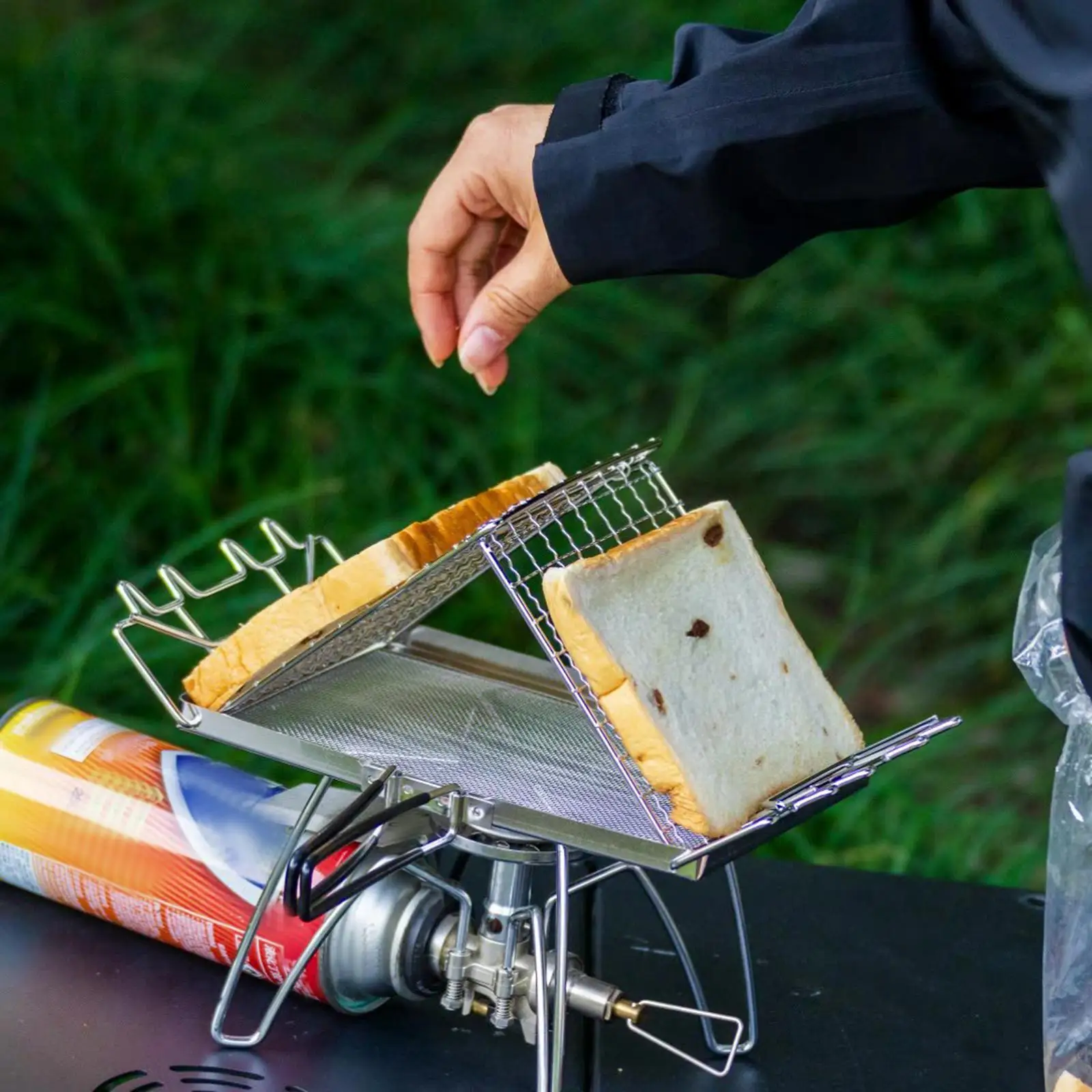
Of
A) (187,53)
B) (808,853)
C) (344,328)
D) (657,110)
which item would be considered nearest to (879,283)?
(344,328)

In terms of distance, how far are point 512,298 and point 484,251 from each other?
0.15m

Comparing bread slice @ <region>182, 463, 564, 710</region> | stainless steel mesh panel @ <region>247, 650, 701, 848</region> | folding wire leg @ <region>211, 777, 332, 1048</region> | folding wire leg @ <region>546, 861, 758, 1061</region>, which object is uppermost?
bread slice @ <region>182, 463, 564, 710</region>

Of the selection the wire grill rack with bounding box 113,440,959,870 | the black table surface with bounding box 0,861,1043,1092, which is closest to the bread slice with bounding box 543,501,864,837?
the wire grill rack with bounding box 113,440,959,870

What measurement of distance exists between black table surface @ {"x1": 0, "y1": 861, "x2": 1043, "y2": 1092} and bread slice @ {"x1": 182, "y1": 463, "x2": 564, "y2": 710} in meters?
0.24

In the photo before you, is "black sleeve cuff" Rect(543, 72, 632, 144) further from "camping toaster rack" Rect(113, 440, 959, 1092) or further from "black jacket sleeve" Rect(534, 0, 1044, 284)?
"camping toaster rack" Rect(113, 440, 959, 1092)

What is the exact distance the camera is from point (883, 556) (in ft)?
8.43

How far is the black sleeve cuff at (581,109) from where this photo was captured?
1074mm

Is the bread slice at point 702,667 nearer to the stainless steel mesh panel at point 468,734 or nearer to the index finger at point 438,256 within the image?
the stainless steel mesh panel at point 468,734

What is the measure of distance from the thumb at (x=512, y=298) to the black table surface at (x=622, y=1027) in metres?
0.49

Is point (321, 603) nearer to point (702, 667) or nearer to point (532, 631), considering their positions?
point (532, 631)

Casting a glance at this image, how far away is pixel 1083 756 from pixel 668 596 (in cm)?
30

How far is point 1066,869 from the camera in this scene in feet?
3.18

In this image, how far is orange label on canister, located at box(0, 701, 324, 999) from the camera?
1.05 metres

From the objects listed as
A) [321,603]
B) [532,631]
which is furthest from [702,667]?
[321,603]
